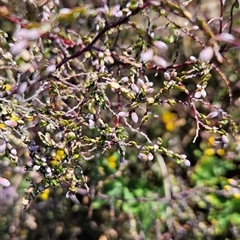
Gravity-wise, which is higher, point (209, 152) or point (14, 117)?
point (14, 117)

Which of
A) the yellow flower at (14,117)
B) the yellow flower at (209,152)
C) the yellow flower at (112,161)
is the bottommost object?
the yellow flower at (209,152)

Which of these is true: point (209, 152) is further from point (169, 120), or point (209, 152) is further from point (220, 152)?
point (169, 120)

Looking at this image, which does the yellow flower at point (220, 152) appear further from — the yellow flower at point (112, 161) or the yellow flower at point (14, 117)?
the yellow flower at point (14, 117)

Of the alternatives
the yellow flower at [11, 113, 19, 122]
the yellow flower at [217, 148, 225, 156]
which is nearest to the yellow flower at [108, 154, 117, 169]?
the yellow flower at [217, 148, 225, 156]

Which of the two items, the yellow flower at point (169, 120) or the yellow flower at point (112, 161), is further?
the yellow flower at point (169, 120)

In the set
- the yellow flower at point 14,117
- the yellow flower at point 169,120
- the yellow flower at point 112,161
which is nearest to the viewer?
the yellow flower at point 14,117

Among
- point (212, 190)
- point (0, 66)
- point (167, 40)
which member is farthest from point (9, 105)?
point (212, 190)

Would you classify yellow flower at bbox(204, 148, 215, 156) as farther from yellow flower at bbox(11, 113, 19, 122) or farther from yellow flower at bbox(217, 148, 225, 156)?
yellow flower at bbox(11, 113, 19, 122)

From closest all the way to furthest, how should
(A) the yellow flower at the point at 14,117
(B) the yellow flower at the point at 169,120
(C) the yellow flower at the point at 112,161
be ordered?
(A) the yellow flower at the point at 14,117, (C) the yellow flower at the point at 112,161, (B) the yellow flower at the point at 169,120

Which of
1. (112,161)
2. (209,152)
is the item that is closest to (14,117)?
(112,161)

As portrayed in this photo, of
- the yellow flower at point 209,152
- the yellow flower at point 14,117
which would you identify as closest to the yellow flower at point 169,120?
the yellow flower at point 209,152

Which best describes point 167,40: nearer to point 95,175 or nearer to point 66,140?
point 66,140
